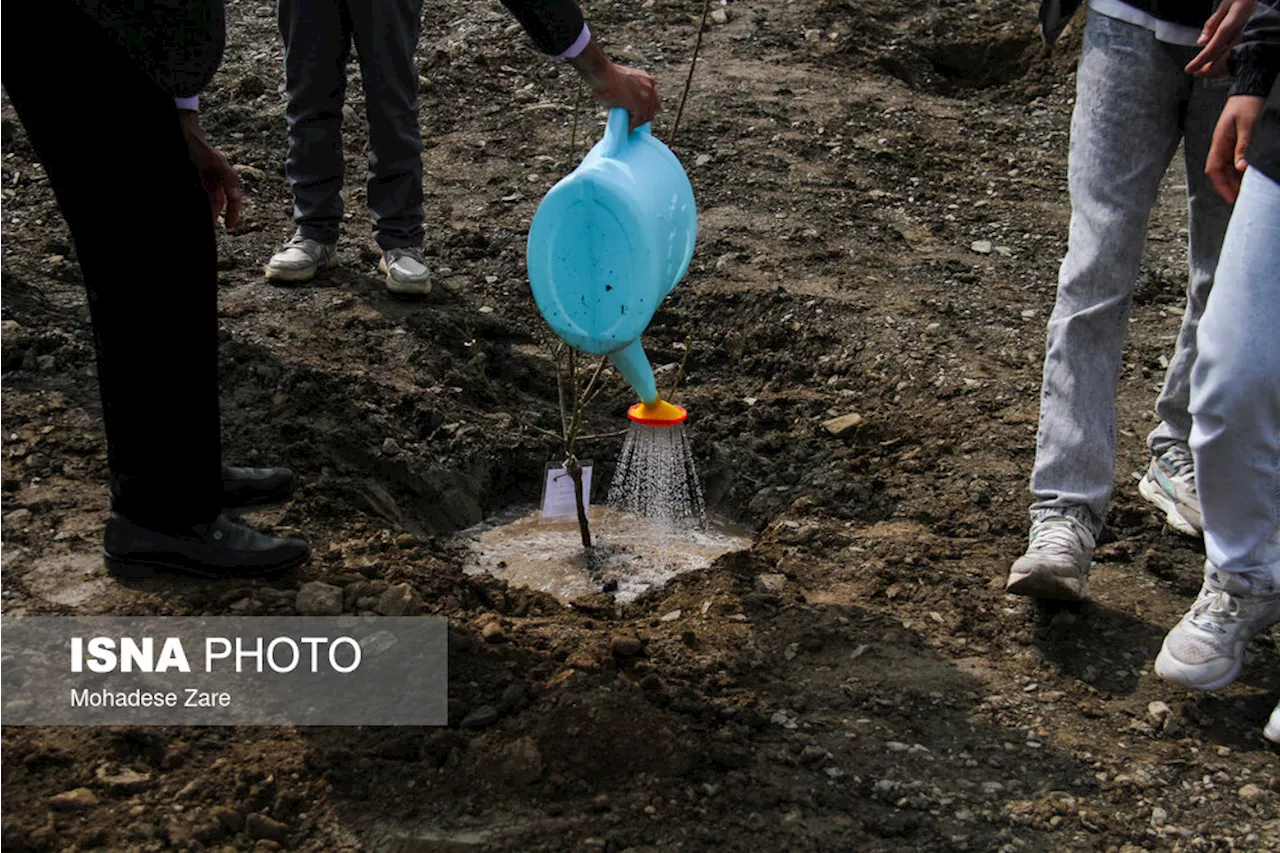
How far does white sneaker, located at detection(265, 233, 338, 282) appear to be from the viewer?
4348 millimetres

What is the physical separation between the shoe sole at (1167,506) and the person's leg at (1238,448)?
61 cm

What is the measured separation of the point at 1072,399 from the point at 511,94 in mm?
4066

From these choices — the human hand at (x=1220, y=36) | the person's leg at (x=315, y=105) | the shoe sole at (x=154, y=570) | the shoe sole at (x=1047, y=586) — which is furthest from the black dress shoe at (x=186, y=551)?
the human hand at (x=1220, y=36)

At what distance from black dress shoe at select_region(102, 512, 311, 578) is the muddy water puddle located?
766 millimetres

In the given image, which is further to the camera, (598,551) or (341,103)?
(341,103)

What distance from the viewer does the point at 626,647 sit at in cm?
268

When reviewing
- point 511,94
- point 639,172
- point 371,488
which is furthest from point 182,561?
point 511,94

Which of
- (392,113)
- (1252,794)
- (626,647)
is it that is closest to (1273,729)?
(1252,794)

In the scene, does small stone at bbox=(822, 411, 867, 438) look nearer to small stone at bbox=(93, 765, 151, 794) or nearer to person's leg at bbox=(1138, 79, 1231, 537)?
person's leg at bbox=(1138, 79, 1231, 537)

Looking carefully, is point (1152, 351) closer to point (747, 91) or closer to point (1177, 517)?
point (1177, 517)

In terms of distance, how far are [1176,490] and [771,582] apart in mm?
999

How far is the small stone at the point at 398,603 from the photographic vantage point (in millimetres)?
2732

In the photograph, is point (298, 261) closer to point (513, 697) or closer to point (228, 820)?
point (513, 697)

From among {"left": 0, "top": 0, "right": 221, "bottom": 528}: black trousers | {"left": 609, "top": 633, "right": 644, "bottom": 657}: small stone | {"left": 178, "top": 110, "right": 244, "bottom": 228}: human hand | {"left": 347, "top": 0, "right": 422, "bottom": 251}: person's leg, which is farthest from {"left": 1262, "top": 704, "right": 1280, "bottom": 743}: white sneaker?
{"left": 347, "top": 0, "right": 422, "bottom": 251}: person's leg
